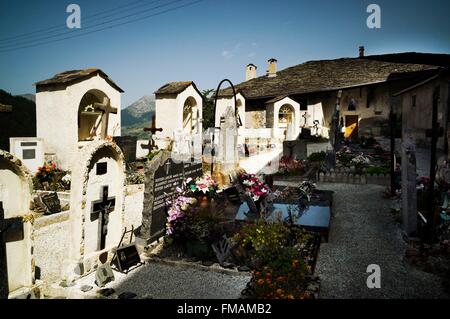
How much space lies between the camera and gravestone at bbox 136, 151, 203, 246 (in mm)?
6789

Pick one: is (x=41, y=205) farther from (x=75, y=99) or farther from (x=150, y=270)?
(x=75, y=99)

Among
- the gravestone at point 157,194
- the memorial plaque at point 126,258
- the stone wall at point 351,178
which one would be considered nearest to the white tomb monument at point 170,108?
the stone wall at point 351,178

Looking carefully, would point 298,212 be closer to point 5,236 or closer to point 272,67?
point 5,236

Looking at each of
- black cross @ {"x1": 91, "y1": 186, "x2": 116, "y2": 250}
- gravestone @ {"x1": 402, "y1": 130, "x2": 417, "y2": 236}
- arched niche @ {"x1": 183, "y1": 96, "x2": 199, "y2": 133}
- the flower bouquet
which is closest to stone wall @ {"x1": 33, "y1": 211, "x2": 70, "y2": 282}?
black cross @ {"x1": 91, "y1": 186, "x2": 116, "y2": 250}

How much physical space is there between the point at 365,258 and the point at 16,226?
5.89 metres

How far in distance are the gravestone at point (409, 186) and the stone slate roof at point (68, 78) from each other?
41.3ft

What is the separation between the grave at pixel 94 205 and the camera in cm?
569

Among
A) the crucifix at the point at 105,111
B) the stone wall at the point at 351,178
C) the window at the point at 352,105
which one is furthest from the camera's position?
the window at the point at 352,105

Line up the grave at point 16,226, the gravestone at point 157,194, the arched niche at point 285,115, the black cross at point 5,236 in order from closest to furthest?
1. the black cross at point 5,236
2. the grave at point 16,226
3. the gravestone at point 157,194
4. the arched niche at point 285,115

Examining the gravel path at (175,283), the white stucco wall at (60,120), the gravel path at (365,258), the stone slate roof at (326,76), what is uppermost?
the stone slate roof at (326,76)

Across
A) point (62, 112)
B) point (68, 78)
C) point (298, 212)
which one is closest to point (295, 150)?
point (298, 212)

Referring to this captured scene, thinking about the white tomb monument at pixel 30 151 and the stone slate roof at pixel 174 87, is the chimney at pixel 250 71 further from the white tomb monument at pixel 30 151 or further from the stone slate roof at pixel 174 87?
the white tomb monument at pixel 30 151

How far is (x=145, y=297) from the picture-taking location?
15.7 feet

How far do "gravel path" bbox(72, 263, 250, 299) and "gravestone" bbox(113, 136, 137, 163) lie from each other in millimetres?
9405
